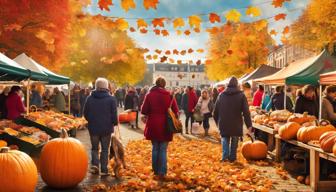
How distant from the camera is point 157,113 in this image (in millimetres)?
8594

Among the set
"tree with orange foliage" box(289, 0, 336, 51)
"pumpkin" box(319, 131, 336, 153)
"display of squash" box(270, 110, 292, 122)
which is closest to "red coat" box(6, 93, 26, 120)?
"display of squash" box(270, 110, 292, 122)

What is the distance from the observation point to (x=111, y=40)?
5428 cm

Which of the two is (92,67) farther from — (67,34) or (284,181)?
(284,181)

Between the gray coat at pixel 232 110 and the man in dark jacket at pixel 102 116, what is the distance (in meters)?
2.80

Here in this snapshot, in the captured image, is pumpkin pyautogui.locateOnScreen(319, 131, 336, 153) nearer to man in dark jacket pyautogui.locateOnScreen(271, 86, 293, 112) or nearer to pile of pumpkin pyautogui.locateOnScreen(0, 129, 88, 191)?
pile of pumpkin pyautogui.locateOnScreen(0, 129, 88, 191)

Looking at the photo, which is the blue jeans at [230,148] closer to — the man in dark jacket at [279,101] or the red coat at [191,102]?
the man in dark jacket at [279,101]

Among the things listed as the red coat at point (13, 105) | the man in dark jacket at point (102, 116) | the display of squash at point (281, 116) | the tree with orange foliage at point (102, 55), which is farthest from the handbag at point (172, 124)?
the tree with orange foliage at point (102, 55)

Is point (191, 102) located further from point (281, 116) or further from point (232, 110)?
point (232, 110)

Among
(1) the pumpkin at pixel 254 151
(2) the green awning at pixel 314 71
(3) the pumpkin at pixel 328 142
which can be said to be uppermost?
(2) the green awning at pixel 314 71

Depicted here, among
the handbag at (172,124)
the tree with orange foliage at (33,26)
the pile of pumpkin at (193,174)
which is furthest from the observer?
the tree with orange foliage at (33,26)

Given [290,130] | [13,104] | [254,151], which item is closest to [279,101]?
[254,151]

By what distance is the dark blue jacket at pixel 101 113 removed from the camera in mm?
8555

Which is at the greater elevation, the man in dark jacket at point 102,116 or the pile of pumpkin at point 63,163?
the man in dark jacket at point 102,116

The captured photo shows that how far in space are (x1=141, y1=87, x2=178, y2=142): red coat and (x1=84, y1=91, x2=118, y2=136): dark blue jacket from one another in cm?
66
